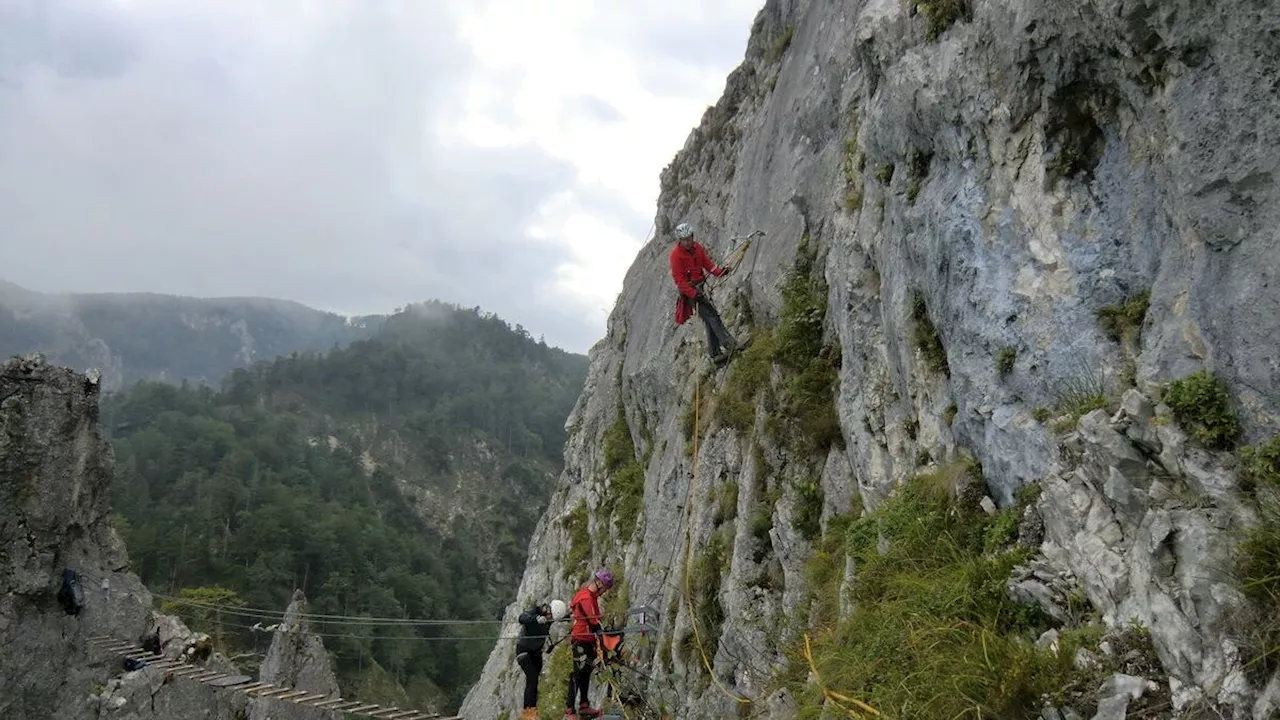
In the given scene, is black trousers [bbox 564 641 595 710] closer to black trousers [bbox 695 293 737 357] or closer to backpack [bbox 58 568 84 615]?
black trousers [bbox 695 293 737 357]

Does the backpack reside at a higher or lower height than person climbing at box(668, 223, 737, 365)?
lower

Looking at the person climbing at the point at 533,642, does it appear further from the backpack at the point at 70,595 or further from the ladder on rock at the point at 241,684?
the backpack at the point at 70,595

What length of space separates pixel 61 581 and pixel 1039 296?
19.9 m

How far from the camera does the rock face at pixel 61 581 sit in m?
16.3

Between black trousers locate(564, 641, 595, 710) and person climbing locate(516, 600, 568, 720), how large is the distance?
18.6 inches

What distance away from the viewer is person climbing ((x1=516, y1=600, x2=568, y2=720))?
10117 mm

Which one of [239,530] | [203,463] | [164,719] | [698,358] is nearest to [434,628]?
[239,530]

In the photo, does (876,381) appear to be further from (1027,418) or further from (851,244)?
(1027,418)

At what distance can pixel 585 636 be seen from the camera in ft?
34.2

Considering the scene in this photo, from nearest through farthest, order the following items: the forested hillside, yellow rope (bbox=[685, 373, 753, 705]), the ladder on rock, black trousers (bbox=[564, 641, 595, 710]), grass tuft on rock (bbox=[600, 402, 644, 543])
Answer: yellow rope (bbox=[685, 373, 753, 705]) → black trousers (bbox=[564, 641, 595, 710]) → the ladder on rock → grass tuft on rock (bbox=[600, 402, 644, 543]) → the forested hillside

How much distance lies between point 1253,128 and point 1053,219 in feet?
5.82

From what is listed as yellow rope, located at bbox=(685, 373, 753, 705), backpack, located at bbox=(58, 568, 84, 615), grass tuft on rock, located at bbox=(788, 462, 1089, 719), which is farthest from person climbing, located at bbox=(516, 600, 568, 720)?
backpack, located at bbox=(58, 568, 84, 615)

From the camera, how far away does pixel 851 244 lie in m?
9.90

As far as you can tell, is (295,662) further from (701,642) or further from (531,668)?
(701,642)
